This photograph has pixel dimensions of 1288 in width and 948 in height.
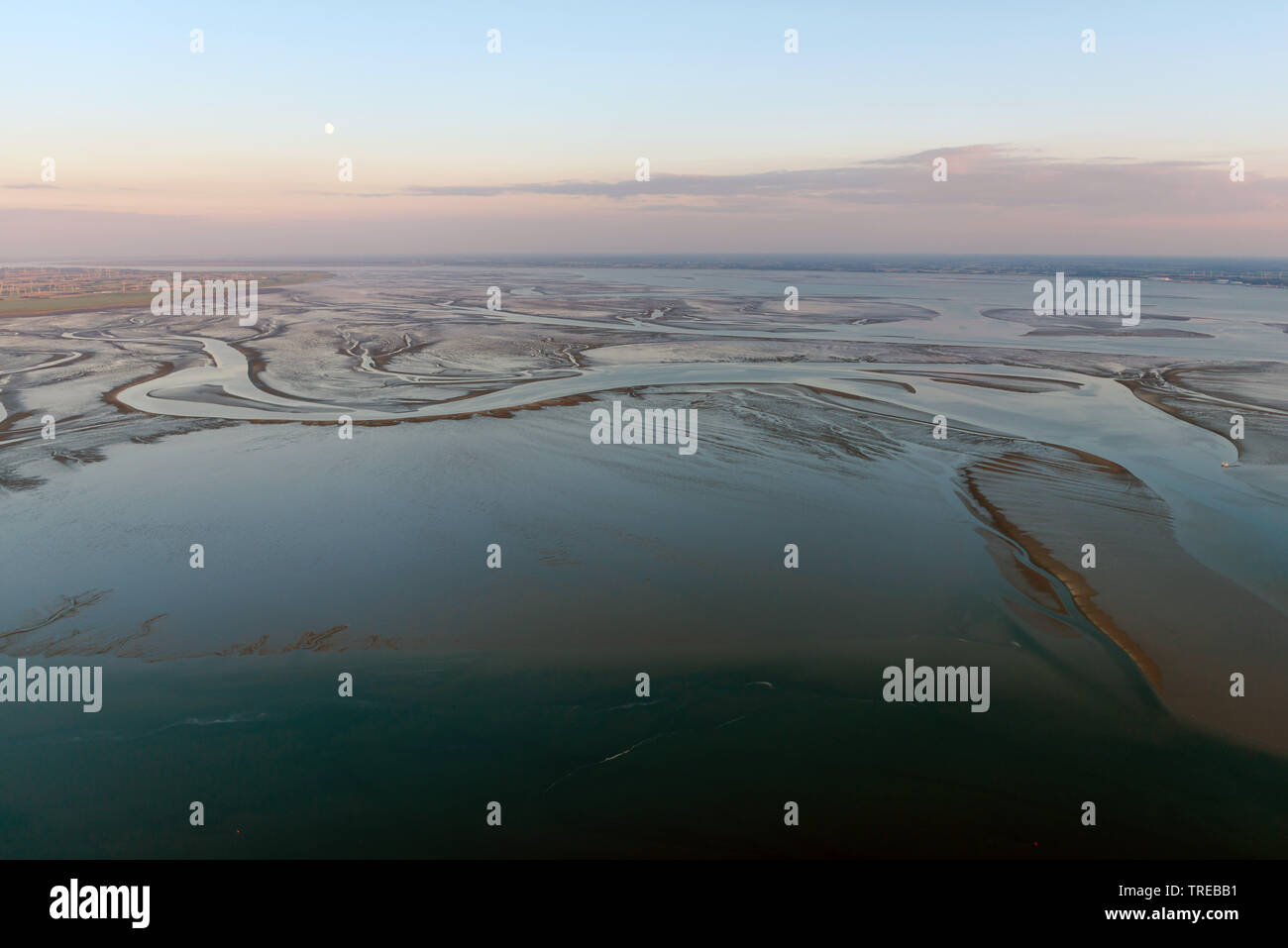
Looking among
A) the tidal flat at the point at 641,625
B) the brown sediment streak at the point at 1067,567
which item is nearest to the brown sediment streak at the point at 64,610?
the tidal flat at the point at 641,625

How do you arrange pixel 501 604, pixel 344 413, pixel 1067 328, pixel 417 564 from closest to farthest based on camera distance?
pixel 501 604 < pixel 417 564 < pixel 344 413 < pixel 1067 328

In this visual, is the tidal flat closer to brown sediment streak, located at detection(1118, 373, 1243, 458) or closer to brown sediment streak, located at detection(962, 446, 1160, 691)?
brown sediment streak, located at detection(962, 446, 1160, 691)

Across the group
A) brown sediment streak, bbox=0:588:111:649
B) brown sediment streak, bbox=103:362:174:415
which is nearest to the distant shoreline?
brown sediment streak, bbox=103:362:174:415

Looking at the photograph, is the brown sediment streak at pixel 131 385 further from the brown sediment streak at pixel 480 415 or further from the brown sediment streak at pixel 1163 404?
the brown sediment streak at pixel 1163 404

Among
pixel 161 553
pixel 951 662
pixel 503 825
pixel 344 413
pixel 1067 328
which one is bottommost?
pixel 503 825

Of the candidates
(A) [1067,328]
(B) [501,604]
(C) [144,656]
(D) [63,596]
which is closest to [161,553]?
(D) [63,596]
